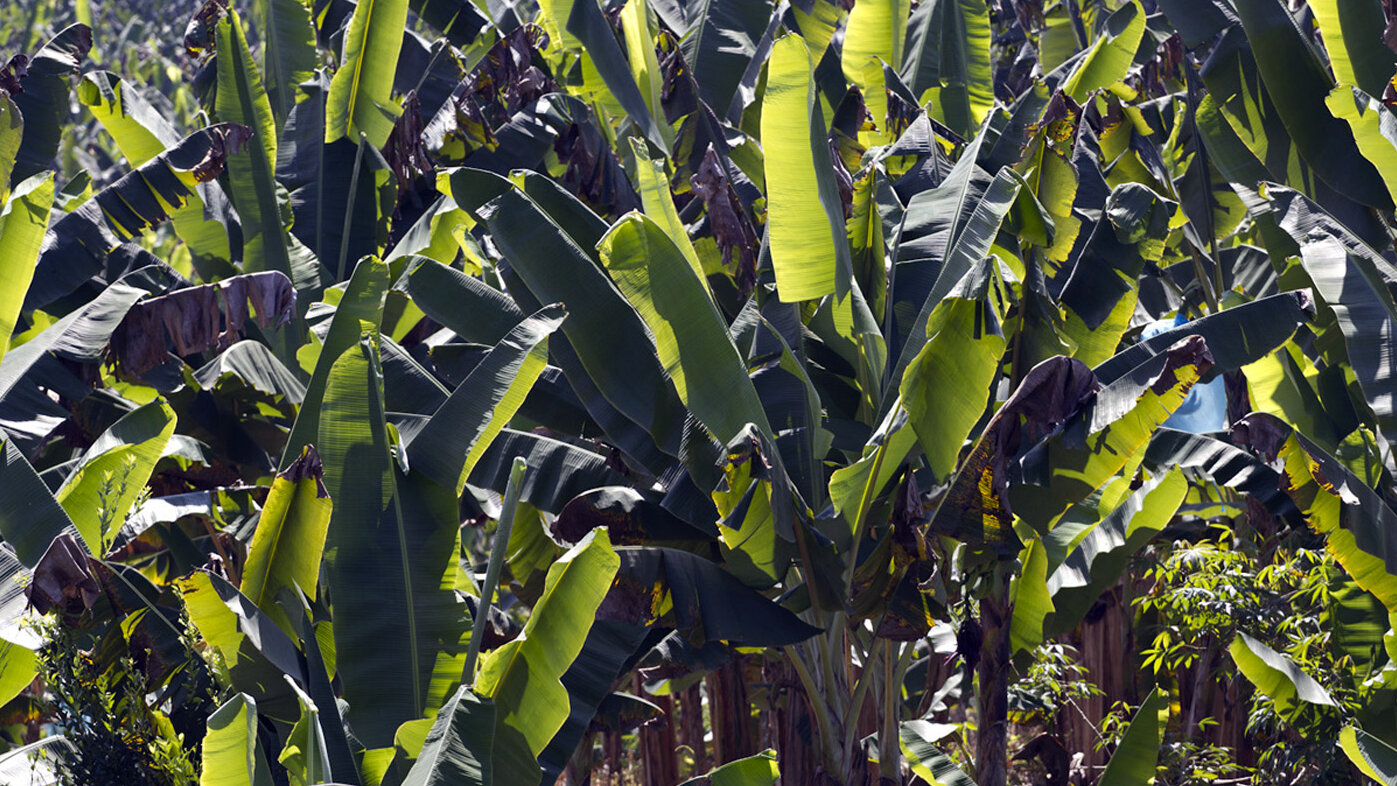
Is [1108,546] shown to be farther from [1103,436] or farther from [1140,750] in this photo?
[1103,436]

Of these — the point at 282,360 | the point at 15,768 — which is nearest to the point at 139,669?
the point at 15,768

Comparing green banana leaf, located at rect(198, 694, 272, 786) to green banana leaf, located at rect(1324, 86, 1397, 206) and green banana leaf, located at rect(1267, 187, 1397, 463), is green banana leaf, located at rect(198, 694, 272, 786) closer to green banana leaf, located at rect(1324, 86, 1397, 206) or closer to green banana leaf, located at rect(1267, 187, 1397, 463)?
green banana leaf, located at rect(1267, 187, 1397, 463)

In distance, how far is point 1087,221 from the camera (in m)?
6.95

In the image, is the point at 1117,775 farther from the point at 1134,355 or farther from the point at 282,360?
the point at 282,360

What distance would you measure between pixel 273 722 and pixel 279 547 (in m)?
0.88

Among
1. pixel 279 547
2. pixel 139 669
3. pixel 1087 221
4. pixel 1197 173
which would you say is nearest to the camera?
pixel 279 547

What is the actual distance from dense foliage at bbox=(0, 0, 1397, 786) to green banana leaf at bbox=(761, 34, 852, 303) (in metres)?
0.02

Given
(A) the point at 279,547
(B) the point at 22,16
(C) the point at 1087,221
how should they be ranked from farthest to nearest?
(B) the point at 22,16, (C) the point at 1087,221, (A) the point at 279,547

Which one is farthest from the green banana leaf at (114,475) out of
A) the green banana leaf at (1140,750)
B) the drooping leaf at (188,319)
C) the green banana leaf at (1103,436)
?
the green banana leaf at (1140,750)

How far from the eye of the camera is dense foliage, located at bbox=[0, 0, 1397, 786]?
5.02 m

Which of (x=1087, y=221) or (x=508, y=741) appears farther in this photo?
(x=1087, y=221)

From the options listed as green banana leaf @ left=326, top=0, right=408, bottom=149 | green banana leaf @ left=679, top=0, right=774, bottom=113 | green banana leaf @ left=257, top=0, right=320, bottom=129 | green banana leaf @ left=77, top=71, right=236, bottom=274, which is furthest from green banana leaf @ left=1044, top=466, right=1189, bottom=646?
green banana leaf @ left=257, top=0, right=320, bottom=129

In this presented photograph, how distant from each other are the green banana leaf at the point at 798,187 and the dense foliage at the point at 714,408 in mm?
19

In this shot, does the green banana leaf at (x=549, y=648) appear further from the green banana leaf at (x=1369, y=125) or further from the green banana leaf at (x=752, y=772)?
the green banana leaf at (x=1369, y=125)
